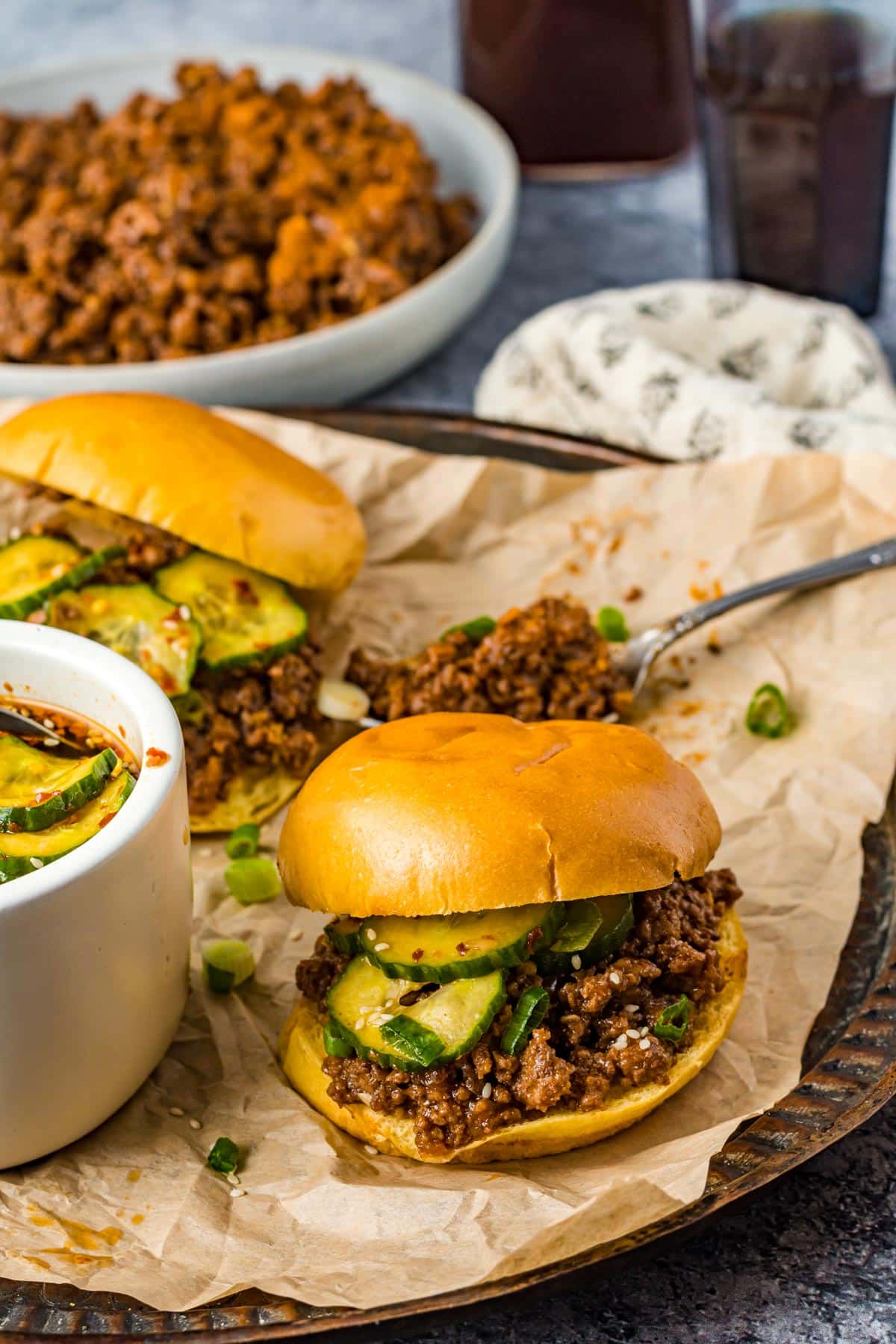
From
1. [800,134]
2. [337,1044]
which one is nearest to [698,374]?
[800,134]

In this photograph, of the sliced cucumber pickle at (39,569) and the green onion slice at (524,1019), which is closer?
the green onion slice at (524,1019)

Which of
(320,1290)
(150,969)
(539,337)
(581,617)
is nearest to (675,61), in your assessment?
(539,337)

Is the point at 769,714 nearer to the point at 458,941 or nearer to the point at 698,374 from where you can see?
the point at 698,374

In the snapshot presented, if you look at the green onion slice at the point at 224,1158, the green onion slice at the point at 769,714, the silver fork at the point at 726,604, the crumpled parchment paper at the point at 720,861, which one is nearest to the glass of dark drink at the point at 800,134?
the crumpled parchment paper at the point at 720,861

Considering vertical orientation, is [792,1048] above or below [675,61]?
below

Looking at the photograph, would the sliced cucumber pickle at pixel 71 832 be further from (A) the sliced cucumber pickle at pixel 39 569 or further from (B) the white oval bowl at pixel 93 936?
(A) the sliced cucumber pickle at pixel 39 569

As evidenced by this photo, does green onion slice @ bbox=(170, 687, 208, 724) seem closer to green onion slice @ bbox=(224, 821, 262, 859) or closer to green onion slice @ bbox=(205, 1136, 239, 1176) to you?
green onion slice @ bbox=(224, 821, 262, 859)

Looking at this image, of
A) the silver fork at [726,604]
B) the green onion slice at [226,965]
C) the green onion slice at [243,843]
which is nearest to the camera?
the green onion slice at [226,965]

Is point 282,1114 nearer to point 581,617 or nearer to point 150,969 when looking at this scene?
point 150,969
